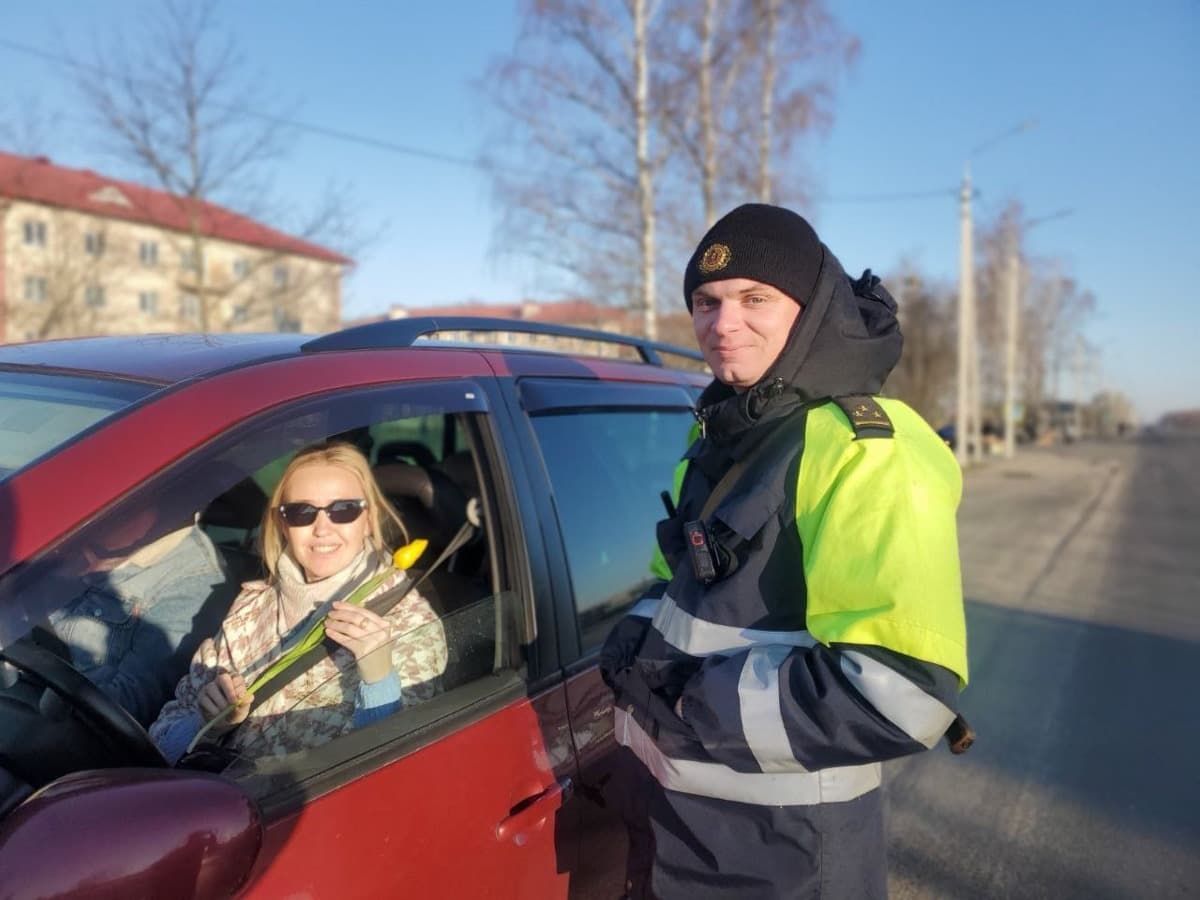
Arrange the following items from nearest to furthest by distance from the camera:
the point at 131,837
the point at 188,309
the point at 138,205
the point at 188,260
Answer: the point at 131,837 → the point at 138,205 → the point at 188,260 → the point at 188,309

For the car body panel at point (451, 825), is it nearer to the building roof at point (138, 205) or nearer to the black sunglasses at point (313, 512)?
the black sunglasses at point (313, 512)

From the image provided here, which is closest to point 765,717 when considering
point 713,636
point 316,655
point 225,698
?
point 713,636

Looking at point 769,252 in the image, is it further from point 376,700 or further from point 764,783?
point 376,700

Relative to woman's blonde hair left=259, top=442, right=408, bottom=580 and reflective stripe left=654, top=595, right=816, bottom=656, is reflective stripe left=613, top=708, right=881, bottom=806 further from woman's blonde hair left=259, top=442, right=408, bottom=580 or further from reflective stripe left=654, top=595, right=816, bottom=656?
woman's blonde hair left=259, top=442, right=408, bottom=580

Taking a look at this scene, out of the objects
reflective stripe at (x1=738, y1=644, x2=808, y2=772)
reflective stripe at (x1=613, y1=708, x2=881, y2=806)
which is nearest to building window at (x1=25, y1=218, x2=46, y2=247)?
reflective stripe at (x1=613, y1=708, x2=881, y2=806)

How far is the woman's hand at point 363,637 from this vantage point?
1.74 m

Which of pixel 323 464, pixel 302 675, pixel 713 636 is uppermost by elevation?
pixel 323 464

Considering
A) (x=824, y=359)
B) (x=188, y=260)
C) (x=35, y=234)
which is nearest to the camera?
(x=824, y=359)

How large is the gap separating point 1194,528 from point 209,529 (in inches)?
542

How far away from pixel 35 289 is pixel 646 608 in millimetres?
19536

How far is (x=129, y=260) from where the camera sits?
56.7 feet

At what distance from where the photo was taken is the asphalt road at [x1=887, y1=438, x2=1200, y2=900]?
3090 mm

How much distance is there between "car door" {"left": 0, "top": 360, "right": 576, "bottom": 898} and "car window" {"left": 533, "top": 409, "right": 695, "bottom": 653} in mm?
193

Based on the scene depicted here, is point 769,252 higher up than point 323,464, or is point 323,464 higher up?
point 769,252
